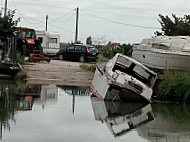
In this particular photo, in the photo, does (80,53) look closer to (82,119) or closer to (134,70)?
(134,70)

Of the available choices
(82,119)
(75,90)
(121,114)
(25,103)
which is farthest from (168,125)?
(75,90)

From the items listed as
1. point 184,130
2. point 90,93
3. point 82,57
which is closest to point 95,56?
point 82,57

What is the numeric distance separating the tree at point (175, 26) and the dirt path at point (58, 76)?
1072 cm

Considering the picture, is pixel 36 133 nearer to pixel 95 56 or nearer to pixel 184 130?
pixel 184 130

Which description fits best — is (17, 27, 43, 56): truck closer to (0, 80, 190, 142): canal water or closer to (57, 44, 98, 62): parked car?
(57, 44, 98, 62): parked car

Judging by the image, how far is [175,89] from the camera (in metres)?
19.4

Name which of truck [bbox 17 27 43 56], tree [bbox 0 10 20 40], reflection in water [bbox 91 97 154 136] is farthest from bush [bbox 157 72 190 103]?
truck [bbox 17 27 43 56]

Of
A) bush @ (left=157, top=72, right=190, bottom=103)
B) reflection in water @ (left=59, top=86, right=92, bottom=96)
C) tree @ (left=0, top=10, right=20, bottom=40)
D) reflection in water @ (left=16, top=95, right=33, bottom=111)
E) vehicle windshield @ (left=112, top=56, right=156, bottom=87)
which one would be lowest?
reflection in water @ (left=59, top=86, right=92, bottom=96)

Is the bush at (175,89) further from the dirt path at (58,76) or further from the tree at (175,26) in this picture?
the tree at (175,26)

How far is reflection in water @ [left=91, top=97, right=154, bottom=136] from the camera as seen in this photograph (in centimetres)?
1384

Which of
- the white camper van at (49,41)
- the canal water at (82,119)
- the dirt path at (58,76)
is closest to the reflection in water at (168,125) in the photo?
the canal water at (82,119)

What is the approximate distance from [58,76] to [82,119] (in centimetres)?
1251

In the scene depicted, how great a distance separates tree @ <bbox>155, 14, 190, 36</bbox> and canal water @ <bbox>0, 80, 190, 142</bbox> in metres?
16.5

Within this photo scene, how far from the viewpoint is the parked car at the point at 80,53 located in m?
39.1
